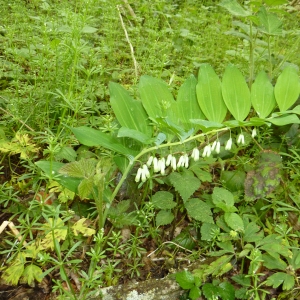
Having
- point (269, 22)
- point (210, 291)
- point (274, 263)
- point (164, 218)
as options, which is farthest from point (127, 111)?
point (269, 22)

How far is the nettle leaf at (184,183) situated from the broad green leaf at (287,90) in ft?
2.39

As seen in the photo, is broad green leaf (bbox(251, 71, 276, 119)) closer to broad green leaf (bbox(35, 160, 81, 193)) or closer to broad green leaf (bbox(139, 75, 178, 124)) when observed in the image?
broad green leaf (bbox(139, 75, 178, 124))

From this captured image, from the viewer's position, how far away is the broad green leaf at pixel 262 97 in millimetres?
2026

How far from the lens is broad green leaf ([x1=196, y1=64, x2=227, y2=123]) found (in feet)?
6.47

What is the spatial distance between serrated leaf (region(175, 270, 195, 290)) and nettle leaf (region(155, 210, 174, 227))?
339mm

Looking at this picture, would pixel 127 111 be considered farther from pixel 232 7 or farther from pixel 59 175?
pixel 232 7

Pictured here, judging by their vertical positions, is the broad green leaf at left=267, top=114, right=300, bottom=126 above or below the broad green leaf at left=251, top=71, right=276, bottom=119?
below

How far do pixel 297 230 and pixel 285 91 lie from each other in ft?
3.31

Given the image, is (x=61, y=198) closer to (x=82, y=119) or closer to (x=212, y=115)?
(x=82, y=119)

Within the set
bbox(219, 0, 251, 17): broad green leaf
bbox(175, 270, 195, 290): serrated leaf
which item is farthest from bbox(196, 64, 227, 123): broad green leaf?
bbox(175, 270, 195, 290): serrated leaf

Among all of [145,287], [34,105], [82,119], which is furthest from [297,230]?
[34,105]

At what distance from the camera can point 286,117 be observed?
195 centimetres

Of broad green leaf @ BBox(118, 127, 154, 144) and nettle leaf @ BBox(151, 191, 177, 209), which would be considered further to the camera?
nettle leaf @ BBox(151, 191, 177, 209)

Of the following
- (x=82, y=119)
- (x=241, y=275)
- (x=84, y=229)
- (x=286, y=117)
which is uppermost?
(x=286, y=117)
